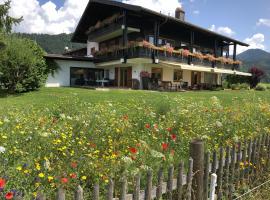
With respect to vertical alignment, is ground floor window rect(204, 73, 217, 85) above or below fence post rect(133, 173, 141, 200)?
above

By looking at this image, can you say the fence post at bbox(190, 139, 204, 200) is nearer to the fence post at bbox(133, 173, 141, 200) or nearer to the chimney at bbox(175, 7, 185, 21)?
the fence post at bbox(133, 173, 141, 200)

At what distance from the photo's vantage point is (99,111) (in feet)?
18.9

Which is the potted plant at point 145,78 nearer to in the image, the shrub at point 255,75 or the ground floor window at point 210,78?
the ground floor window at point 210,78

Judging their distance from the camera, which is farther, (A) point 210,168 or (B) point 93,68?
(B) point 93,68

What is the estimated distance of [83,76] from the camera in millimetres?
30828

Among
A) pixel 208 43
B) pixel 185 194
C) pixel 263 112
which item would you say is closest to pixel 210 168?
pixel 185 194

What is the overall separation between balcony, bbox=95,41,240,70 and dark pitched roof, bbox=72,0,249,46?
2.78 meters

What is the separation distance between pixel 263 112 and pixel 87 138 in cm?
425

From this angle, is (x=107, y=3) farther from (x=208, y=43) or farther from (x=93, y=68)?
(x=208, y=43)

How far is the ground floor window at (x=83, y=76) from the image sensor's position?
97.8ft

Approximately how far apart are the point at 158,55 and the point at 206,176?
2238cm

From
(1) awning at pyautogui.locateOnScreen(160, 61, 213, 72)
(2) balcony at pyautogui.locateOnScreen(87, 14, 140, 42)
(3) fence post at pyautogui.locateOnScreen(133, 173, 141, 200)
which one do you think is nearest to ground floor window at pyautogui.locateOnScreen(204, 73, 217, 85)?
(1) awning at pyautogui.locateOnScreen(160, 61, 213, 72)

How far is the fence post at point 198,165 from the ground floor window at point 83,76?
2604cm

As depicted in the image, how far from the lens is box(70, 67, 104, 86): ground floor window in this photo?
97.8ft
